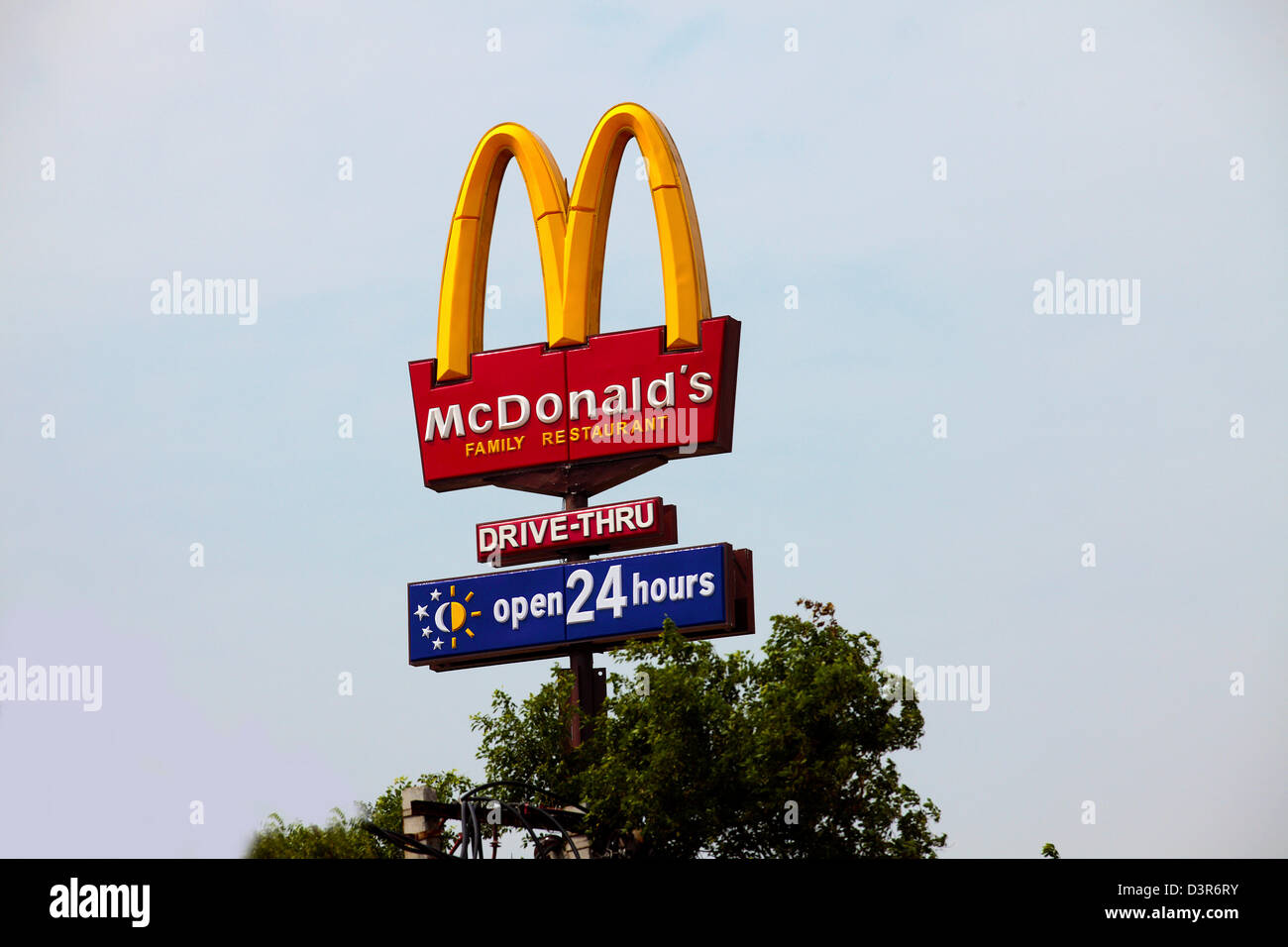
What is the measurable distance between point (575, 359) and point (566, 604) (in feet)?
14.7

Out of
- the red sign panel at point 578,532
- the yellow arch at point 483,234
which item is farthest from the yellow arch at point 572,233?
the red sign panel at point 578,532

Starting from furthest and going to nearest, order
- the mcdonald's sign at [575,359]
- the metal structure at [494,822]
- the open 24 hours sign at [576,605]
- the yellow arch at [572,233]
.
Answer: the yellow arch at [572,233], the mcdonald's sign at [575,359], the open 24 hours sign at [576,605], the metal structure at [494,822]

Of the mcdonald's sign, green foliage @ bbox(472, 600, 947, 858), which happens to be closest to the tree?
green foliage @ bbox(472, 600, 947, 858)

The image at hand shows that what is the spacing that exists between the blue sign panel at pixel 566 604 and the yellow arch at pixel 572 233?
3.99 m

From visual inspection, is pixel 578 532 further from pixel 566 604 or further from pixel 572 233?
pixel 572 233

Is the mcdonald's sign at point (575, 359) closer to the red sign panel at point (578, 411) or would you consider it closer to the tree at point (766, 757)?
the red sign panel at point (578, 411)

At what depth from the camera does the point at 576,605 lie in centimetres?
3266

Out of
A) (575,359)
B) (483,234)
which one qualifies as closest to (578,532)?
(575,359)

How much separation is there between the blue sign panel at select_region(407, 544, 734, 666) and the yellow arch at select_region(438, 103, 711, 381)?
3988 mm

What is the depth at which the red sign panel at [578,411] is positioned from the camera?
3231 centimetres

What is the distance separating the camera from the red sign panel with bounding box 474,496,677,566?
3238 cm

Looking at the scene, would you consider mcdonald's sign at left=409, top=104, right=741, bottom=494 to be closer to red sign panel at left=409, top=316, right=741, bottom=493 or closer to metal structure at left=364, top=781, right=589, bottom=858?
red sign panel at left=409, top=316, right=741, bottom=493
